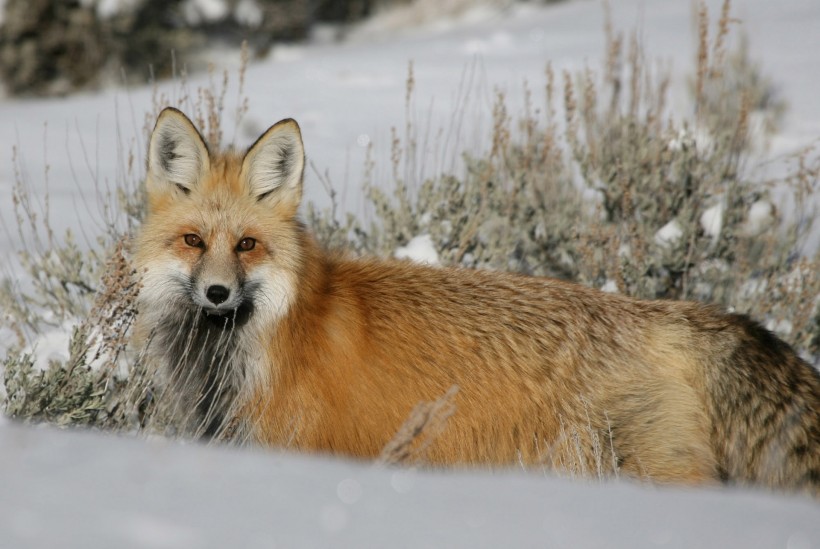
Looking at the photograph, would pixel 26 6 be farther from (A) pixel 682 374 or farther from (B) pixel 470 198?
(A) pixel 682 374

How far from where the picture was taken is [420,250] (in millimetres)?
5293

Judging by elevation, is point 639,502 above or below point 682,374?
above

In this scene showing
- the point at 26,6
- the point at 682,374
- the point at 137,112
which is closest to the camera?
the point at 682,374

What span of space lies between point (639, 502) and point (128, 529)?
35.2 inches

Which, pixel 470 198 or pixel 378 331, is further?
pixel 470 198

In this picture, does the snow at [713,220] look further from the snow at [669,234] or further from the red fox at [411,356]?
the red fox at [411,356]

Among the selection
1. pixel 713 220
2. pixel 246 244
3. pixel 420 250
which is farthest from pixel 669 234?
pixel 246 244

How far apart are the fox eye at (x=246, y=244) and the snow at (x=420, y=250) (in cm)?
188

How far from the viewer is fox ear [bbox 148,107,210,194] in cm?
353

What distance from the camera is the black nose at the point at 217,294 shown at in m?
3.22

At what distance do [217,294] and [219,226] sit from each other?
0.32 metres

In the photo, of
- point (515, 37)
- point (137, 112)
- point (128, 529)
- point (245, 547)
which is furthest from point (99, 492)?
point (515, 37)

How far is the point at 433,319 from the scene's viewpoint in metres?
3.56

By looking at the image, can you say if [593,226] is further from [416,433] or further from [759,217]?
[416,433]
